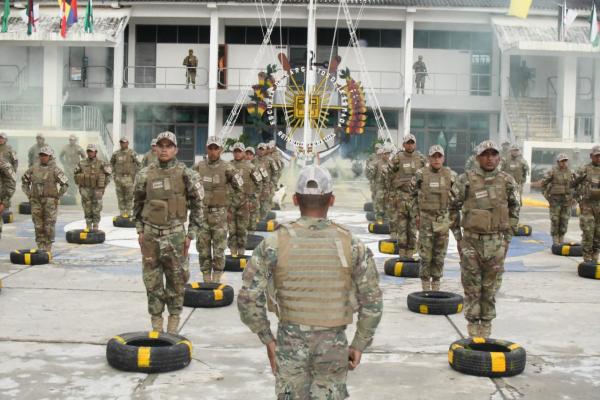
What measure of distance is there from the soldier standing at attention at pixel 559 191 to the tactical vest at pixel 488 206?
781 centimetres

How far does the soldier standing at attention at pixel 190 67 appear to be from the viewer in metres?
36.8

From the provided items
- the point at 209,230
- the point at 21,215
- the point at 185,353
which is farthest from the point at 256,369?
the point at 21,215

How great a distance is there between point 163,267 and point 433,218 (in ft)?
13.3

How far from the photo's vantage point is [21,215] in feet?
70.3

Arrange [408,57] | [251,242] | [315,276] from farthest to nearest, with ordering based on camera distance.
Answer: [408,57] < [251,242] < [315,276]

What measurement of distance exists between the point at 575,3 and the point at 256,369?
33243mm

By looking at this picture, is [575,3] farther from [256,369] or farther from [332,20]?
[256,369]

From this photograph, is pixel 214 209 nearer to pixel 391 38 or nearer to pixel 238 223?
pixel 238 223

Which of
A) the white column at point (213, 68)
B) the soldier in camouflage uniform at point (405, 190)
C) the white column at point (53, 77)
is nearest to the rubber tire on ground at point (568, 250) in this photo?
the soldier in camouflage uniform at point (405, 190)

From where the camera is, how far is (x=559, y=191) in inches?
619

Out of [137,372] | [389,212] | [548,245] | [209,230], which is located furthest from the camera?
[548,245]

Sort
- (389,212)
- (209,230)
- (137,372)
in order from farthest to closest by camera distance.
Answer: (389,212), (209,230), (137,372)

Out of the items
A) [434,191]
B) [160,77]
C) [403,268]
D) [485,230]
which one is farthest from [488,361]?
[160,77]

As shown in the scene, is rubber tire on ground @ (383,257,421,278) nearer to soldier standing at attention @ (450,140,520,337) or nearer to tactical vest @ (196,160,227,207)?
tactical vest @ (196,160,227,207)
